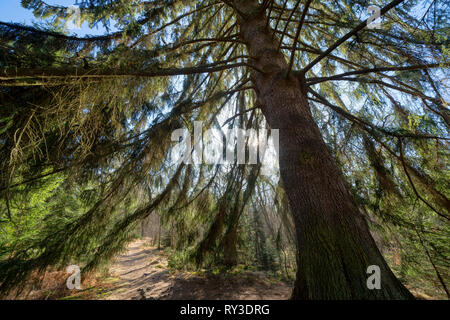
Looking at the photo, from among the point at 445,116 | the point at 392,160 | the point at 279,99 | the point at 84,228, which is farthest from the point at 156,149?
the point at 445,116

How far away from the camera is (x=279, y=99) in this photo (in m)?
2.06

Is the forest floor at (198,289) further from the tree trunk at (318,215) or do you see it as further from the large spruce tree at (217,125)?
the tree trunk at (318,215)

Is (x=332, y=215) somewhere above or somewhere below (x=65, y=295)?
above

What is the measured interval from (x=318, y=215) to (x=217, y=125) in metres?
2.34

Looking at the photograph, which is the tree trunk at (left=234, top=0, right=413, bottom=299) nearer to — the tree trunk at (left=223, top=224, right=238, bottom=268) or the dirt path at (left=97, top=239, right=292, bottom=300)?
the tree trunk at (left=223, top=224, right=238, bottom=268)

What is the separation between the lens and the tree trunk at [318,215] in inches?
46.4

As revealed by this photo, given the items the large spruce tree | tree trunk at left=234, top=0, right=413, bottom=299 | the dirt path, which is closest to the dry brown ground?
the dirt path

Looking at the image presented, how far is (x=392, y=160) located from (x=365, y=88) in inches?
45.3

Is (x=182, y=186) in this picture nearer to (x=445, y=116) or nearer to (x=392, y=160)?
(x=392, y=160)

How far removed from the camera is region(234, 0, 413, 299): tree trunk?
46.4 inches

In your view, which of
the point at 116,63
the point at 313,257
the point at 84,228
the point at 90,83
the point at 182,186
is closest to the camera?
the point at 313,257

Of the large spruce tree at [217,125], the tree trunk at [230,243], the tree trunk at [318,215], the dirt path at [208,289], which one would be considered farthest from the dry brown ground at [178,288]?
the tree trunk at [318,215]

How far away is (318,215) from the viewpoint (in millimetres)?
1434

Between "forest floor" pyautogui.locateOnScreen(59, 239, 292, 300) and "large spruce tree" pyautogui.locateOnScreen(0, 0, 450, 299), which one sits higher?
"large spruce tree" pyautogui.locateOnScreen(0, 0, 450, 299)
